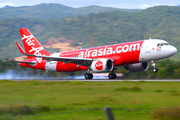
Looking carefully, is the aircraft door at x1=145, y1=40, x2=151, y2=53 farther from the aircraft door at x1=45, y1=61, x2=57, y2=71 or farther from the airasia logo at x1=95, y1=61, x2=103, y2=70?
the aircraft door at x1=45, y1=61, x2=57, y2=71

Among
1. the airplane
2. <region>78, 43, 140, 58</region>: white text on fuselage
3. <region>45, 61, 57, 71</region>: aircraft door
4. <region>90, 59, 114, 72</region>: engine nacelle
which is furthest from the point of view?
<region>45, 61, 57, 71</region>: aircraft door

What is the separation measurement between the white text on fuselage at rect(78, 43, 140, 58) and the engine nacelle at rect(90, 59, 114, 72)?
1.40m

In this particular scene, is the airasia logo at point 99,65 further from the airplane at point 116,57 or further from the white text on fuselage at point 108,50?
the white text on fuselage at point 108,50

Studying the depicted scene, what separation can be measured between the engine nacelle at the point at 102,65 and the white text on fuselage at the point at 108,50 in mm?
1396

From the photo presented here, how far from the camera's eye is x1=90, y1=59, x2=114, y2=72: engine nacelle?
31.1 metres

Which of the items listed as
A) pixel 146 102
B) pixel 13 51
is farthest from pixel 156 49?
pixel 13 51

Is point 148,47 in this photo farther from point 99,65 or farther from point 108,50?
point 99,65

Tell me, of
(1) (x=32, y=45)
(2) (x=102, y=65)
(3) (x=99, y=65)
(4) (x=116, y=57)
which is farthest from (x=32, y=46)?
(4) (x=116, y=57)

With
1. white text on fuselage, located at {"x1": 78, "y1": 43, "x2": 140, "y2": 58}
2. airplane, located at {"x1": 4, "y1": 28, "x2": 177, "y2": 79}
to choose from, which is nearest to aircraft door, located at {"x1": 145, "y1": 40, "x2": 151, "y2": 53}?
airplane, located at {"x1": 4, "y1": 28, "x2": 177, "y2": 79}

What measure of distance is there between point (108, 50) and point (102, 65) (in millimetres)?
2501

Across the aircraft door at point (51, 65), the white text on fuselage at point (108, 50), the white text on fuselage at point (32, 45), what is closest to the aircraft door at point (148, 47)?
the white text on fuselage at point (108, 50)

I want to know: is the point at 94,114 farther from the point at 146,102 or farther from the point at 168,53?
the point at 168,53

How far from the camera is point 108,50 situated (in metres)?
32.8

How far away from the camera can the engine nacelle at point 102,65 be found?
Answer: 31109mm
